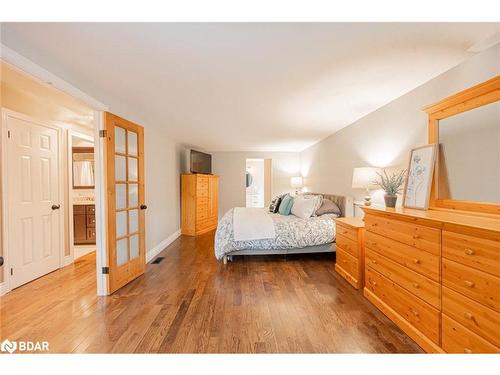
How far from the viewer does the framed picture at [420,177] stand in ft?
6.49

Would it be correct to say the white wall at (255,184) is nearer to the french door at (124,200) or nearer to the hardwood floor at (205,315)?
the hardwood floor at (205,315)

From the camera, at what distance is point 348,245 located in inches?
112

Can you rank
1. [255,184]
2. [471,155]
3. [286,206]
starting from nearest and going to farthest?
[471,155], [286,206], [255,184]

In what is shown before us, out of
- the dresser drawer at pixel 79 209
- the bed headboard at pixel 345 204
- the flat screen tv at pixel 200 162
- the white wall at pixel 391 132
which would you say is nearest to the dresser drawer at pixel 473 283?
the white wall at pixel 391 132

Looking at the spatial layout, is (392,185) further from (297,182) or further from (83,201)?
(83,201)

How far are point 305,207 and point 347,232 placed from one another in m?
1.04

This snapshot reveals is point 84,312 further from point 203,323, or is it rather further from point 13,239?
point 13,239

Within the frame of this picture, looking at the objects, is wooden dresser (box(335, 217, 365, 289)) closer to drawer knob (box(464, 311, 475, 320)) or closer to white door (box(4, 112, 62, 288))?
drawer knob (box(464, 311, 475, 320))

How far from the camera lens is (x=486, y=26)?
142cm

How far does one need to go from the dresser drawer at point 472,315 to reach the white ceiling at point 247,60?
1652mm

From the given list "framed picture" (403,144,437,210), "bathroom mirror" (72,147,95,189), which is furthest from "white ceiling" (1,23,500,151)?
"bathroom mirror" (72,147,95,189)

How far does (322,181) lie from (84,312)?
4.45 metres

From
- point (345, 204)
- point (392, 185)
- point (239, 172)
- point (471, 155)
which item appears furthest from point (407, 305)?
point (239, 172)
